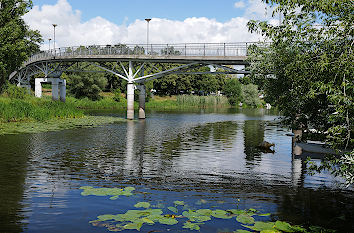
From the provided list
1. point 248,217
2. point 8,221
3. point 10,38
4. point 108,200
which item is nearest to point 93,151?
point 108,200

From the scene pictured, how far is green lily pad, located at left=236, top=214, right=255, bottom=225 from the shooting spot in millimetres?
7688

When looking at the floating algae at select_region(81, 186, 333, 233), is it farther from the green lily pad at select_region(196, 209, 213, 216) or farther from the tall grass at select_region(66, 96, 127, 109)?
the tall grass at select_region(66, 96, 127, 109)

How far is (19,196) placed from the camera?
31.3 ft

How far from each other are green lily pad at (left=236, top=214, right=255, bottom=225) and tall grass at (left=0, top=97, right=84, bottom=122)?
27.0 metres

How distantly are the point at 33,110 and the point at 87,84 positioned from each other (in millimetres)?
46535

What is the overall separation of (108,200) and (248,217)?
375 centimetres

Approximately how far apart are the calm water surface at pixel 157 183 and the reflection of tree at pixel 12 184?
0.02 metres

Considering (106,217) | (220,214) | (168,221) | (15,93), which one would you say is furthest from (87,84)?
(168,221)

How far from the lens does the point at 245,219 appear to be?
7.82 m

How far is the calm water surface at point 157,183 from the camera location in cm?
815

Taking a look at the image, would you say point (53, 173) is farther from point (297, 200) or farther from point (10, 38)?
point (10, 38)

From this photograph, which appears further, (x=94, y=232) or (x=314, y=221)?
(x=314, y=221)

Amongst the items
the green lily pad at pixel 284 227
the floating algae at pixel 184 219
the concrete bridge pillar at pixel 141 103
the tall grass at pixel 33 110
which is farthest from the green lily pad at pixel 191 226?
the concrete bridge pillar at pixel 141 103

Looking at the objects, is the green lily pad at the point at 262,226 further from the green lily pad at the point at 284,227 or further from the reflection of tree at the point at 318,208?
the reflection of tree at the point at 318,208
